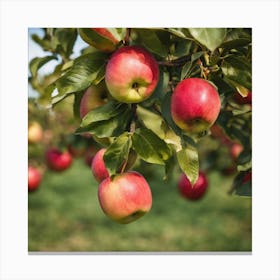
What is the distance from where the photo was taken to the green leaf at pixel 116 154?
3.88 ft

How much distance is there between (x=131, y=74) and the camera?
3.84 ft

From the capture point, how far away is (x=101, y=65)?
1271mm

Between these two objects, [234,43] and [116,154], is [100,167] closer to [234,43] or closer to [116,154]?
[116,154]

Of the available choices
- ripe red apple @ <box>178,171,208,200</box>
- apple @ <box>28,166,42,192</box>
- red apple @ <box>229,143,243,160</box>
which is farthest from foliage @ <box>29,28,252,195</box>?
apple @ <box>28,166,42,192</box>

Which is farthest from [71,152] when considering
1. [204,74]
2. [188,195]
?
[204,74]

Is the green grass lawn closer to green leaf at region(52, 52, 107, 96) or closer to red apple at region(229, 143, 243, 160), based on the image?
red apple at region(229, 143, 243, 160)

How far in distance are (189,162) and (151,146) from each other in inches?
4.3

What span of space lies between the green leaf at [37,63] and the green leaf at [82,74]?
363 millimetres

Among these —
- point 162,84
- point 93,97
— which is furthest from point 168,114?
point 93,97

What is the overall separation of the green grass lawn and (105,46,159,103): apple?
7.00 ft

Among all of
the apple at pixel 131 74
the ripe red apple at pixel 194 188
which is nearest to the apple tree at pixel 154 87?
the apple at pixel 131 74

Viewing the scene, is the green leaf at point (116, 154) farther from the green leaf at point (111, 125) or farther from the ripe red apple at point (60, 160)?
the ripe red apple at point (60, 160)
